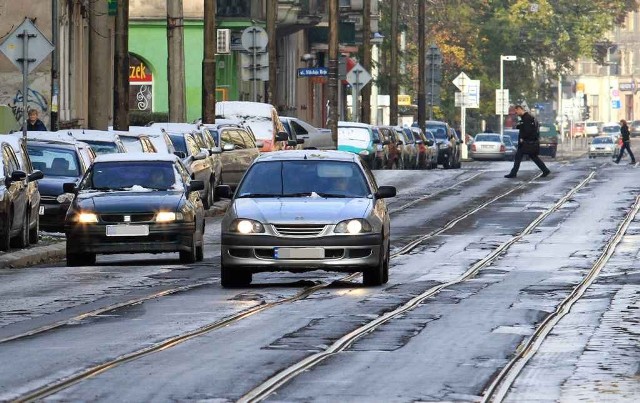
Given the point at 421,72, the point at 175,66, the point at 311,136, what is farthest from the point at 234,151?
the point at 421,72

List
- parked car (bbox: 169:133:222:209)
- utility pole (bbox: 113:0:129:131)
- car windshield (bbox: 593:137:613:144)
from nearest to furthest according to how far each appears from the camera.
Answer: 1. parked car (bbox: 169:133:222:209)
2. utility pole (bbox: 113:0:129:131)
3. car windshield (bbox: 593:137:613:144)

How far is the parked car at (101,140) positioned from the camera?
Answer: 3419 centimetres

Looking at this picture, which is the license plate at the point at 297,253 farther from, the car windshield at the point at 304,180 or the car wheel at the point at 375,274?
the car windshield at the point at 304,180

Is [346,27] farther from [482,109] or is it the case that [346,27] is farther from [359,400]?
[359,400]

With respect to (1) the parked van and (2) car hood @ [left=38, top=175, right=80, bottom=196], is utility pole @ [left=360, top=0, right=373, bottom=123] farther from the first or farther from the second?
(2) car hood @ [left=38, top=175, right=80, bottom=196]

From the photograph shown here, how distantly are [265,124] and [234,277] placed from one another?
91.4 feet

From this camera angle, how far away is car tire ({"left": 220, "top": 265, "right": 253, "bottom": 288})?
848 inches

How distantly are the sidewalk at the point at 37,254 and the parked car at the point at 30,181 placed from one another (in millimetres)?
242

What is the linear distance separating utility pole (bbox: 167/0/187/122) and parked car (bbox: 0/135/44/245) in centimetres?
2380

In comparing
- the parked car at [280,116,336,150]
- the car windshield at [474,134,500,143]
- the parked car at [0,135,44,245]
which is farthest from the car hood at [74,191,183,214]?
the car windshield at [474,134,500,143]

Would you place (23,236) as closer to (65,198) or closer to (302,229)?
(65,198)

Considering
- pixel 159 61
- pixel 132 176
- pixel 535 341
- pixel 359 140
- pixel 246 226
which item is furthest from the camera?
pixel 159 61

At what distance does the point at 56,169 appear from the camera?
1251 inches

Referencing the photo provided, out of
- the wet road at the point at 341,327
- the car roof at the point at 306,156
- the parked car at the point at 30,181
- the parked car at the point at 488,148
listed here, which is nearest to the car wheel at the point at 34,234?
the parked car at the point at 30,181
